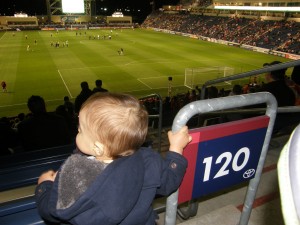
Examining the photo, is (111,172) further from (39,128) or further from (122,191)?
(39,128)

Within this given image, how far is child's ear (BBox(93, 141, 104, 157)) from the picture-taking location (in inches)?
67.2

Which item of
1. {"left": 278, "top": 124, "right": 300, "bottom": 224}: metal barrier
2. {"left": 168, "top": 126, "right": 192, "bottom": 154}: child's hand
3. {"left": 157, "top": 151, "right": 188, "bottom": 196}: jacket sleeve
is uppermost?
{"left": 278, "top": 124, "right": 300, "bottom": 224}: metal barrier

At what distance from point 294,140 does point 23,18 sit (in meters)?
100

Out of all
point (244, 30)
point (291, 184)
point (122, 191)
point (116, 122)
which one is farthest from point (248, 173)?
point (244, 30)

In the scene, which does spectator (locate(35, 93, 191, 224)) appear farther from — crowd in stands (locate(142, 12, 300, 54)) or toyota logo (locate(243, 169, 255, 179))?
crowd in stands (locate(142, 12, 300, 54))

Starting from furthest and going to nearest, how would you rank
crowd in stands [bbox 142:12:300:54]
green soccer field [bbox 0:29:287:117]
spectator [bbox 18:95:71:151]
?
1. crowd in stands [bbox 142:12:300:54]
2. green soccer field [bbox 0:29:287:117]
3. spectator [bbox 18:95:71:151]

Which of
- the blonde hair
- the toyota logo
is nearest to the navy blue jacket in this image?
the blonde hair

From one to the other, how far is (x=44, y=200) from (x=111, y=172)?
1.75ft

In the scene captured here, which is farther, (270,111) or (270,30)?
(270,30)

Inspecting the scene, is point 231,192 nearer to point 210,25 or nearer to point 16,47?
point 16,47

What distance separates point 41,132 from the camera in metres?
4.95

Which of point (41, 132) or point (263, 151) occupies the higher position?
point (263, 151)

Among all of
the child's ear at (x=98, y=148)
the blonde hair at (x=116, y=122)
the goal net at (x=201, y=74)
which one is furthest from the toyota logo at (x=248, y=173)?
the goal net at (x=201, y=74)

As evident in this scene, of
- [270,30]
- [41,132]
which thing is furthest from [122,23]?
[41,132]
